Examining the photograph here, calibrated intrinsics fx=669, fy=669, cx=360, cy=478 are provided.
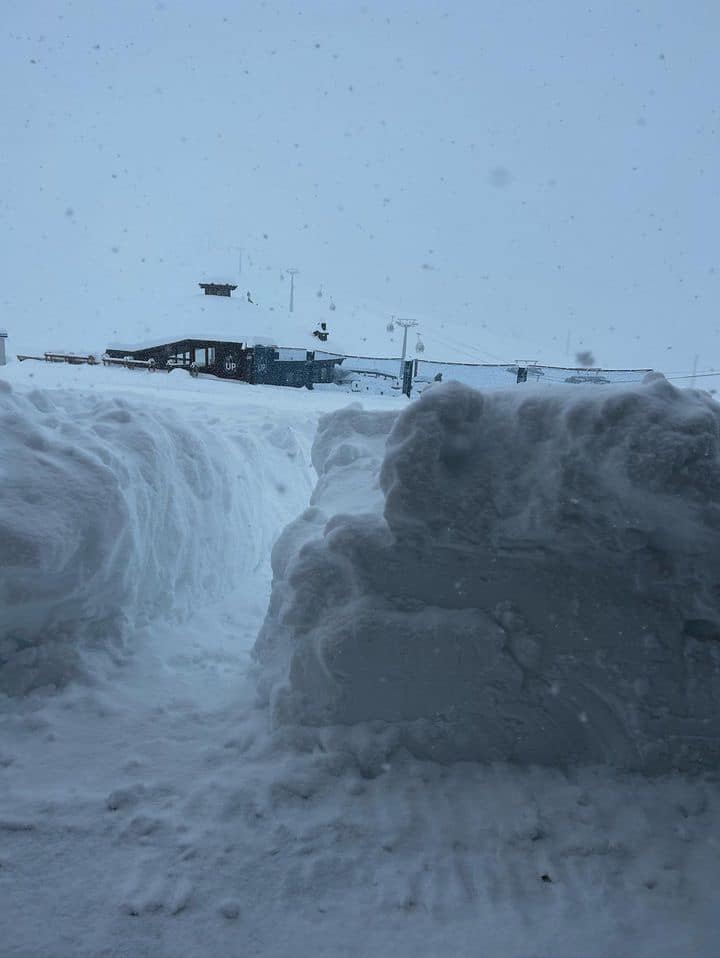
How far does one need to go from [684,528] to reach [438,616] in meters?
1.08

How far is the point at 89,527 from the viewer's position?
12.2ft

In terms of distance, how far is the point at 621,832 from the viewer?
266 cm

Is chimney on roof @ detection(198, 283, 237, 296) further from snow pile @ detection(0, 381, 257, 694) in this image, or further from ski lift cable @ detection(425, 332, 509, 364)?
snow pile @ detection(0, 381, 257, 694)

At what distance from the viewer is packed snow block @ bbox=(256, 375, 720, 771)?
8.82ft

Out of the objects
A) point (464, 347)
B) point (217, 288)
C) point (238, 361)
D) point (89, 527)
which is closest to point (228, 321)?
point (217, 288)

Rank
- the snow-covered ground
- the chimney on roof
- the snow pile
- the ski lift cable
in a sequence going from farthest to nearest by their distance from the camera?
the ski lift cable < the chimney on roof < the snow pile < the snow-covered ground

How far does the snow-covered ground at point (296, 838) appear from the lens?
2.27 metres

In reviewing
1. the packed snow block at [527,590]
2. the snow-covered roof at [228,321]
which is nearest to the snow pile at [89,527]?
the packed snow block at [527,590]

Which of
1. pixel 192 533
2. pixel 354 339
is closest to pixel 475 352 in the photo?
pixel 354 339

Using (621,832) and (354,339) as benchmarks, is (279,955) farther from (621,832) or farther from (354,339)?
(354,339)

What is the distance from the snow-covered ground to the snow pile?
0.05m

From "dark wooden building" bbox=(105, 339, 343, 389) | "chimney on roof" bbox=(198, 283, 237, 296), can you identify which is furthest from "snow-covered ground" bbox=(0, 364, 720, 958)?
"chimney on roof" bbox=(198, 283, 237, 296)

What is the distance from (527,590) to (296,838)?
1.38 metres

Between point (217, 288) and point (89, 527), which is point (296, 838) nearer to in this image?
point (89, 527)
